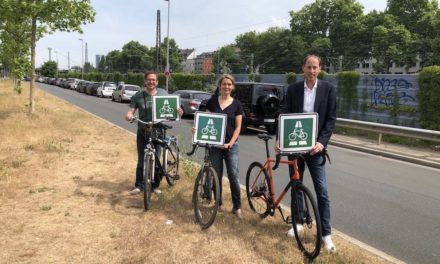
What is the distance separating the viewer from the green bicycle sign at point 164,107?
20.9 ft

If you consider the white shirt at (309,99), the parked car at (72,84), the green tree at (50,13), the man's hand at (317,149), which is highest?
the green tree at (50,13)

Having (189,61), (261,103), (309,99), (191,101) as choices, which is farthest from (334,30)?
(189,61)

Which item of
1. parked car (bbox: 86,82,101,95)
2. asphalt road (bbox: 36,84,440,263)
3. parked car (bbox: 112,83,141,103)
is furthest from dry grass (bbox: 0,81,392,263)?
parked car (bbox: 86,82,101,95)

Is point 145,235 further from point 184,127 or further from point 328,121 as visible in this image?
point 184,127

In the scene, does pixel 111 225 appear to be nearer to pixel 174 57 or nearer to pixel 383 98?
pixel 383 98

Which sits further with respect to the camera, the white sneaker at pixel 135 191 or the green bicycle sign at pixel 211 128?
the white sneaker at pixel 135 191

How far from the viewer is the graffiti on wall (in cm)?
1558

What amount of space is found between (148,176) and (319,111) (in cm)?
247

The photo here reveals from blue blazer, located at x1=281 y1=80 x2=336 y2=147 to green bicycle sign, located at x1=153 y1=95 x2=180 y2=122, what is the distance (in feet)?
7.34

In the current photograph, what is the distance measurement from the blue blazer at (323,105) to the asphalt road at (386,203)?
4.88 feet

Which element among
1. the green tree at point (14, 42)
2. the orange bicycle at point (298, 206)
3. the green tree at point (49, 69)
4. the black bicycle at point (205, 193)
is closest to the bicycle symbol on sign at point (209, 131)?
the black bicycle at point (205, 193)

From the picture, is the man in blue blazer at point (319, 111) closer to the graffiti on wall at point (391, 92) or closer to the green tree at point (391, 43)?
the graffiti on wall at point (391, 92)

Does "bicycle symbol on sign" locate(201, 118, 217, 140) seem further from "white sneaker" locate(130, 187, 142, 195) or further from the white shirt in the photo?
"white sneaker" locate(130, 187, 142, 195)

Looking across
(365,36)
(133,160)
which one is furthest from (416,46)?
(133,160)
